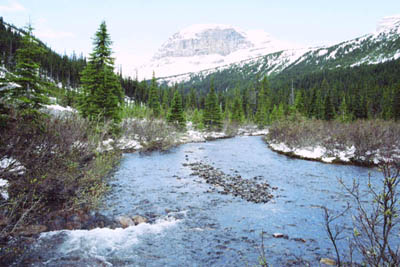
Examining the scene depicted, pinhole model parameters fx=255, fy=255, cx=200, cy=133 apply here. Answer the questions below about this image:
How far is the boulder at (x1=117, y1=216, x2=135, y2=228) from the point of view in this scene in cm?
985

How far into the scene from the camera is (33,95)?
16.5m

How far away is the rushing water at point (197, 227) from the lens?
7711 mm

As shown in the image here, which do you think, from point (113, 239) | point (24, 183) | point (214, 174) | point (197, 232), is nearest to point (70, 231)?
point (113, 239)

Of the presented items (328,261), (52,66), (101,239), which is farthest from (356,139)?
(52,66)

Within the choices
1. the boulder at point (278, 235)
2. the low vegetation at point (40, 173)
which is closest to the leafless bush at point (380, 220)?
the boulder at point (278, 235)

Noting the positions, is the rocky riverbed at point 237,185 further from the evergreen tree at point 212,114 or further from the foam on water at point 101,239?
the evergreen tree at point 212,114

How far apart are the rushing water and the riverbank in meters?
4.78

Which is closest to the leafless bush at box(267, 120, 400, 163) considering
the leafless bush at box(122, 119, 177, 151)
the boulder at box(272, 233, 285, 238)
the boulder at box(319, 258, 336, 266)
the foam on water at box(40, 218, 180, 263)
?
the boulder at box(272, 233, 285, 238)

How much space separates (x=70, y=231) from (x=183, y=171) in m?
11.7

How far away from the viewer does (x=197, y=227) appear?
32.7 ft

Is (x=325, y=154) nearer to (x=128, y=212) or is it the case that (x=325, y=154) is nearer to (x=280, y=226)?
(x=280, y=226)

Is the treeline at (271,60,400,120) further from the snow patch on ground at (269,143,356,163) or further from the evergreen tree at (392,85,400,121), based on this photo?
the snow patch on ground at (269,143,356,163)

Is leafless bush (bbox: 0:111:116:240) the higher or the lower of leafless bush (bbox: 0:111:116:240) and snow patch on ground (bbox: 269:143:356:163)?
the higher

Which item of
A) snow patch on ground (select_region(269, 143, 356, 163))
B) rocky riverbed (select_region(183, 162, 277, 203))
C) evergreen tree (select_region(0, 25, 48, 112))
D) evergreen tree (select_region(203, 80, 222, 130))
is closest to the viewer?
rocky riverbed (select_region(183, 162, 277, 203))
